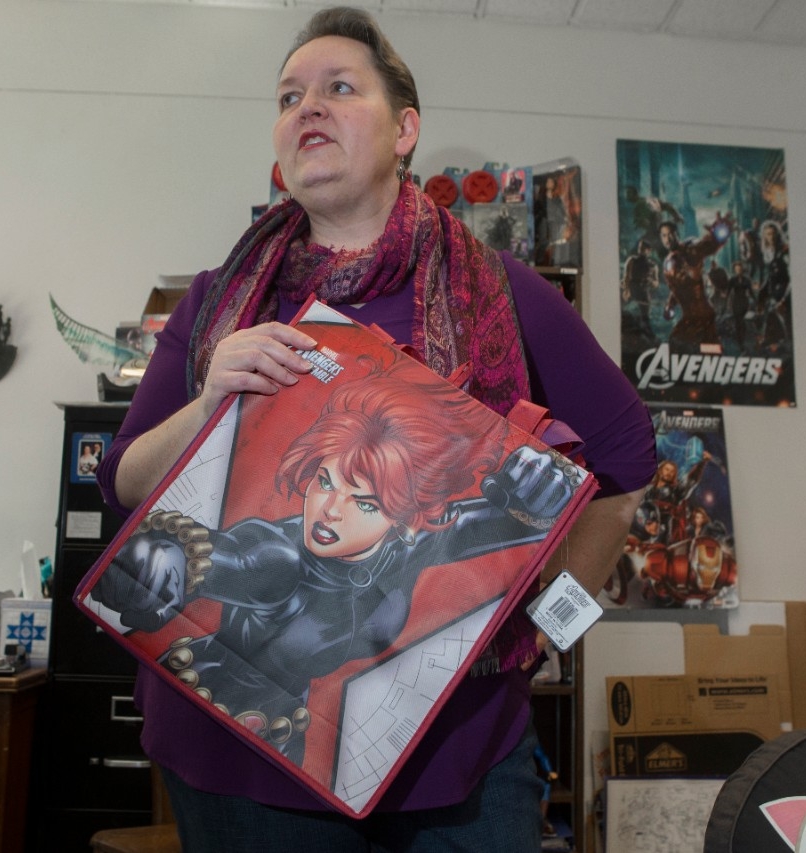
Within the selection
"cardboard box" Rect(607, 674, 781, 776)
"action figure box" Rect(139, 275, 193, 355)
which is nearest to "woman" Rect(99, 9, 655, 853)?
"action figure box" Rect(139, 275, 193, 355)

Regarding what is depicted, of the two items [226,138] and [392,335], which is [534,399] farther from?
[226,138]

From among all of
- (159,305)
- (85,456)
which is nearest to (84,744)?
(85,456)

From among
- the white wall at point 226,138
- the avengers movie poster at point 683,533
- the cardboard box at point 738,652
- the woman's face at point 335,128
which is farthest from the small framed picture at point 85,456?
the cardboard box at point 738,652

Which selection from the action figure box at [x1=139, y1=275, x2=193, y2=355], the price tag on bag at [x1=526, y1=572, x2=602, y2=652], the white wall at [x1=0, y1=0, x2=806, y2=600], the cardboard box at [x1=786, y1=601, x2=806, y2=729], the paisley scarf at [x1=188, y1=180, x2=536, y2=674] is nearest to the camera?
the price tag on bag at [x1=526, y1=572, x2=602, y2=652]

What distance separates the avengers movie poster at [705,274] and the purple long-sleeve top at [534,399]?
6.84 ft

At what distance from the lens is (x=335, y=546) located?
2.35 ft

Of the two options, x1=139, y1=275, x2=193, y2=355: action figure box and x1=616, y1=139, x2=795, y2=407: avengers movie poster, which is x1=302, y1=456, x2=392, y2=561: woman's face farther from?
x1=616, y1=139, x2=795, y2=407: avengers movie poster

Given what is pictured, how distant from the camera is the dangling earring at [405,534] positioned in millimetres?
708

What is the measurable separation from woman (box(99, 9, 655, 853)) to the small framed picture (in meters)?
1.48

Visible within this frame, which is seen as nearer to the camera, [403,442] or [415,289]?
[403,442]

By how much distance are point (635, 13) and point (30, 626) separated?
10.4ft

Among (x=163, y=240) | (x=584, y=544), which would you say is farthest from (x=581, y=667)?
(x=163, y=240)

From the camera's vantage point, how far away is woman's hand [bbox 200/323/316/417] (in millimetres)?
766

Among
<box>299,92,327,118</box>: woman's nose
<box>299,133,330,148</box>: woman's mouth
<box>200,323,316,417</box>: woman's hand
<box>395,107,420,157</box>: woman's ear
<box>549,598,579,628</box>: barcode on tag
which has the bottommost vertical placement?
<box>549,598,579,628</box>: barcode on tag
